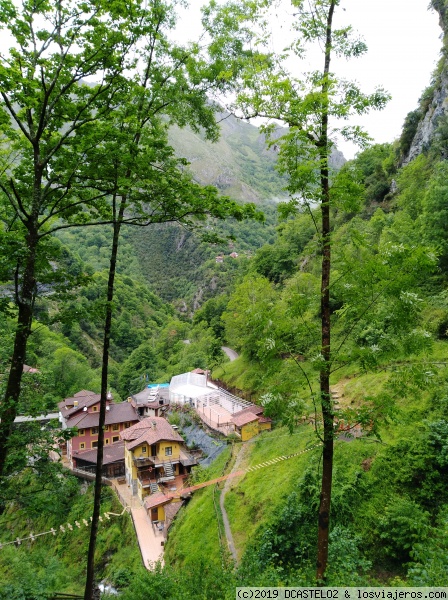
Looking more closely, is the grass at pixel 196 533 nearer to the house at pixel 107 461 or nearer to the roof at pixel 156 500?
the roof at pixel 156 500

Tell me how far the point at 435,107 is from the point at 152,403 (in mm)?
40031

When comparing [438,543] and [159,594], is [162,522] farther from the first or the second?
[438,543]

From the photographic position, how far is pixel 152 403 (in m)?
38.3

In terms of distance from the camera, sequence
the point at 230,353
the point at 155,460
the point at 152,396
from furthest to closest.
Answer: the point at 230,353, the point at 152,396, the point at 155,460

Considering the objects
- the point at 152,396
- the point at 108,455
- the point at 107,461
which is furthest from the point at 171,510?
the point at 152,396

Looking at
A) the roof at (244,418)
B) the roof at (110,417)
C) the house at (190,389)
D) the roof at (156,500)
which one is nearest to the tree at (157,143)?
the roof at (156,500)

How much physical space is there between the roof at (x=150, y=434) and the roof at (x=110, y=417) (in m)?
6.01

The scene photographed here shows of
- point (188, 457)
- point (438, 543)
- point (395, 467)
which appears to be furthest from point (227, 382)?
point (438, 543)

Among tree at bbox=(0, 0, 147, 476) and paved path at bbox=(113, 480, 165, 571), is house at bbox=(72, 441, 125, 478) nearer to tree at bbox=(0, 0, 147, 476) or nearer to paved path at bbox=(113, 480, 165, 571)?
paved path at bbox=(113, 480, 165, 571)

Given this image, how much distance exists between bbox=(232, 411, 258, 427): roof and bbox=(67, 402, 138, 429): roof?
1536 centimetres

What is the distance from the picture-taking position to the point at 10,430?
584cm

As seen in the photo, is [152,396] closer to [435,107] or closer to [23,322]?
[23,322]

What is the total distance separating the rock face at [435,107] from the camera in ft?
101

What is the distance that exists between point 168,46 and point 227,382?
30.5 meters
